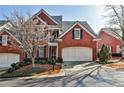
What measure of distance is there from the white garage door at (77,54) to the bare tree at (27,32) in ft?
10.3

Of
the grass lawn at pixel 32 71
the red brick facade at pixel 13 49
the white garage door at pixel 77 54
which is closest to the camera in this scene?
the grass lawn at pixel 32 71

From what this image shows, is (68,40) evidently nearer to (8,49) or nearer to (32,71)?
(8,49)

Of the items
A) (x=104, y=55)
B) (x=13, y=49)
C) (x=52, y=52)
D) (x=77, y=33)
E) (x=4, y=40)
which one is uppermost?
(x=77, y=33)

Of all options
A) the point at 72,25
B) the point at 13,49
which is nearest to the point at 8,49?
the point at 13,49

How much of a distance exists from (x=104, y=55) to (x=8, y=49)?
7257mm

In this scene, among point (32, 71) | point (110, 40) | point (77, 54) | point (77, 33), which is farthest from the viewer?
point (77, 33)

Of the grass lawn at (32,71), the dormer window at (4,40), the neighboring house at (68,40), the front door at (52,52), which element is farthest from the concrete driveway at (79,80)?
the front door at (52,52)

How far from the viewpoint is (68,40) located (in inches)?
1193

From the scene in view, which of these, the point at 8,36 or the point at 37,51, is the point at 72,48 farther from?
the point at 8,36

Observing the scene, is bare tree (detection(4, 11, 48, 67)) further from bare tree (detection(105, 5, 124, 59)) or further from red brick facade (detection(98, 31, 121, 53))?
red brick facade (detection(98, 31, 121, 53))

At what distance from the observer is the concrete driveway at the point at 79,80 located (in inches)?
Result: 791

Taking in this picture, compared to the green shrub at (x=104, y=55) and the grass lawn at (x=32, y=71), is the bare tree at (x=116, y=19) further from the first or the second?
the grass lawn at (x=32, y=71)
